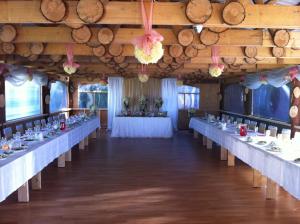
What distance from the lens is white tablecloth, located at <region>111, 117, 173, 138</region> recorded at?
12781 mm

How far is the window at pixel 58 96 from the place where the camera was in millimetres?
13464

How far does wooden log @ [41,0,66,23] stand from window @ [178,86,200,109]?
40.8 feet

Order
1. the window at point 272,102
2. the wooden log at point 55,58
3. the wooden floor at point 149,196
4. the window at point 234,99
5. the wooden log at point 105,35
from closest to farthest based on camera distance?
1. the wooden floor at point 149,196
2. the wooden log at point 105,35
3. the wooden log at point 55,58
4. the window at point 272,102
5. the window at point 234,99

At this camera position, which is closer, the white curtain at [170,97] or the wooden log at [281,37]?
the wooden log at [281,37]

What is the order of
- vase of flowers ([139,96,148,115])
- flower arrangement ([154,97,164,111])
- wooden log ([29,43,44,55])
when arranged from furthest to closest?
flower arrangement ([154,97,164,111]), vase of flowers ([139,96,148,115]), wooden log ([29,43,44,55])

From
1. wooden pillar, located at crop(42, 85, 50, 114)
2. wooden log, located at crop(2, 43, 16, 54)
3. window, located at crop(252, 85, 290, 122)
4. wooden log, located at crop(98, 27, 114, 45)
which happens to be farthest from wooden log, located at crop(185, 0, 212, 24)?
wooden pillar, located at crop(42, 85, 50, 114)

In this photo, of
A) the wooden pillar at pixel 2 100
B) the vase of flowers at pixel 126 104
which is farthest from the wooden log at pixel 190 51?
the vase of flowers at pixel 126 104

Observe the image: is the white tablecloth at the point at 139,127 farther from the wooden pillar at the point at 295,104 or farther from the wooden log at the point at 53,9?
the wooden log at the point at 53,9

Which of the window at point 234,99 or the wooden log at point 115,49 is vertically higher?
the wooden log at point 115,49

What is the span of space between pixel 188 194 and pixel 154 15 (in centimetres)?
303

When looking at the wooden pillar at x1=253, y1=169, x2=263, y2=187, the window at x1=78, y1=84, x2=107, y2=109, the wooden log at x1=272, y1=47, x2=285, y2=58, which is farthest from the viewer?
the window at x1=78, y1=84, x2=107, y2=109

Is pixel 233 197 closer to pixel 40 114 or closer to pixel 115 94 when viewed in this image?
pixel 40 114

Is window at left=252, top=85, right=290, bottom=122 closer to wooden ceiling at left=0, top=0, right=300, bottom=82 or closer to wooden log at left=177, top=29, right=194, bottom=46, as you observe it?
wooden ceiling at left=0, top=0, right=300, bottom=82

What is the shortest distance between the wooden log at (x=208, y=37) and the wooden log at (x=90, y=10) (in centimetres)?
213
